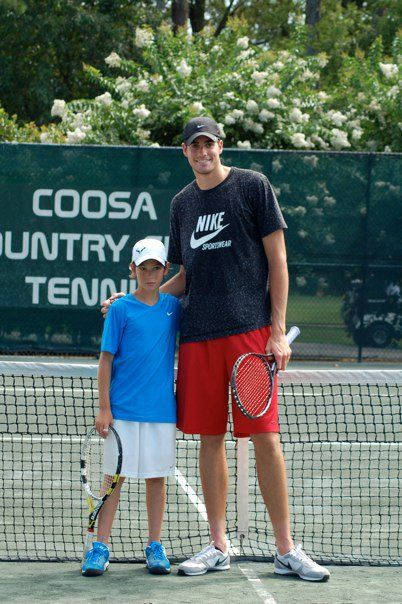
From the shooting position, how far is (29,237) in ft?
41.3

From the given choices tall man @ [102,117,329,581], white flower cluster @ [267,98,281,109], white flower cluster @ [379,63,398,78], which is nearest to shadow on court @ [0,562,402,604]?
tall man @ [102,117,329,581]

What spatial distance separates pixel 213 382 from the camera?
500cm

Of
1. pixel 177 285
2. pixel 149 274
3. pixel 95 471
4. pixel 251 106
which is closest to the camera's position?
pixel 149 274

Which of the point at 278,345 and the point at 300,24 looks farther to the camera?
the point at 300,24

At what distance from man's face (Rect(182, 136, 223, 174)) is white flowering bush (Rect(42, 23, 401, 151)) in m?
9.73

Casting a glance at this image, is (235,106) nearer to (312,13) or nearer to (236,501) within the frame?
(236,501)

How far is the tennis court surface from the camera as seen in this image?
4.88 m

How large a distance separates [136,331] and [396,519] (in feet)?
6.76

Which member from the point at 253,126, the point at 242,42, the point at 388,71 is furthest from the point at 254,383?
the point at 242,42

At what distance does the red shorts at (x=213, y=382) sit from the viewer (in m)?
4.96

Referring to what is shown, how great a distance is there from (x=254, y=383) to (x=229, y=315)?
1.04ft

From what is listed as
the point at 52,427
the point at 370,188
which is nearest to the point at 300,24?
the point at 370,188

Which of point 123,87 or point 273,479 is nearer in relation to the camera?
point 273,479

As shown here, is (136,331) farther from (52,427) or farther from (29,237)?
(29,237)
